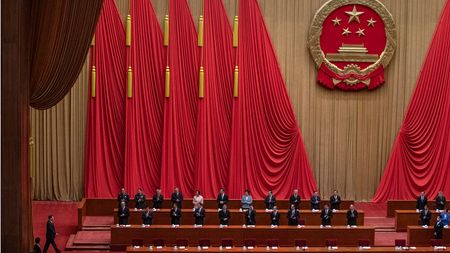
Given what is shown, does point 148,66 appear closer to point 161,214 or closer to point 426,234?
point 161,214

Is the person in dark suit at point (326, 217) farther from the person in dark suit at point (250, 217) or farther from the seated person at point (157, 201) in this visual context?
the seated person at point (157, 201)

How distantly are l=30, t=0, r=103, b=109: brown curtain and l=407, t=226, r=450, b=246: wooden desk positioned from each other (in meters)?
7.88

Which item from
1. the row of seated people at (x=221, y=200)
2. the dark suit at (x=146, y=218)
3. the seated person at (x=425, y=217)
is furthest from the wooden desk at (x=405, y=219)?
the dark suit at (x=146, y=218)

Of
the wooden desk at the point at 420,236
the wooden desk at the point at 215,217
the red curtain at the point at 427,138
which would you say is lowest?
the wooden desk at the point at 420,236

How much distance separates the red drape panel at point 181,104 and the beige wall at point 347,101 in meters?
0.70

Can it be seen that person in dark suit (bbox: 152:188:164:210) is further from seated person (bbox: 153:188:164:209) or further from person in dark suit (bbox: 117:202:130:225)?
person in dark suit (bbox: 117:202:130:225)

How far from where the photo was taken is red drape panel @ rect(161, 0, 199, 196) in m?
19.1

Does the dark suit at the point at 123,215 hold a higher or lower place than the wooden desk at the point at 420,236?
higher

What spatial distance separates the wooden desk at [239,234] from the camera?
1486 cm

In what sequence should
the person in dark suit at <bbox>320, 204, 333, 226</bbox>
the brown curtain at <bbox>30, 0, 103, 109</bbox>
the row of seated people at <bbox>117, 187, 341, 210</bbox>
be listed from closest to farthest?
the brown curtain at <bbox>30, 0, 103, 109</bbox> → the person in dark suit at <bbox>320, 204, 333, 226</bbox> → the row of seated people at <bbox>117, 187, 341, 210</bbox>

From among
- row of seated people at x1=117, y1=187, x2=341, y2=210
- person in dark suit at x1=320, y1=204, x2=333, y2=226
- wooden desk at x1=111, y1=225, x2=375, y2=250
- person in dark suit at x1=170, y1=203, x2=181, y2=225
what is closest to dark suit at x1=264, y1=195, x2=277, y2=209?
row of seated people at x1=117, y1=187, x2=341, y2=210

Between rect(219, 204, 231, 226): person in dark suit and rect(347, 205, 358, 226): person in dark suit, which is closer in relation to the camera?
rect(219, 204, 231, 226): person in dark suit

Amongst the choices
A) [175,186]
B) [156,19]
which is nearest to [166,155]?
[175,186]

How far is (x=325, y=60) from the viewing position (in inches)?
781
